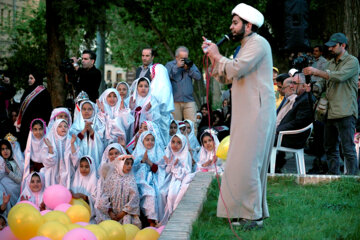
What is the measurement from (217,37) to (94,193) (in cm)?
1029

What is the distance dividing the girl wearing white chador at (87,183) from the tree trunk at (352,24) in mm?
6977

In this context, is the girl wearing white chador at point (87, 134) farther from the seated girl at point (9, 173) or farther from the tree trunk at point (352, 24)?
the tree trunk at point (352, 24)

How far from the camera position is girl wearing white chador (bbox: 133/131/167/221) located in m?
9.16

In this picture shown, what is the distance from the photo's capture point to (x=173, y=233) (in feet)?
18.1

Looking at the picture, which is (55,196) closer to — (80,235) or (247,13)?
(80,235)

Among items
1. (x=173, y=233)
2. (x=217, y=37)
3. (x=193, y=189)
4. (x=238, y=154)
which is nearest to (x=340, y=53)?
(x=193, y=189)

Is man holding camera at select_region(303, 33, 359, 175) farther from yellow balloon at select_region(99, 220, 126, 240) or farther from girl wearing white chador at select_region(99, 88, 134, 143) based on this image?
girl wearing white chador at select_region(99, 88, 134, 143)

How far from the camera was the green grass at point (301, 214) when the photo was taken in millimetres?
5703

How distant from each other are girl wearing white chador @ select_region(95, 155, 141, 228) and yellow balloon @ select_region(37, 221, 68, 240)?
1775 millimetres

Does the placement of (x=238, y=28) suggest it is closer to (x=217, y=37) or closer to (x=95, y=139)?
(x=95, y=139)

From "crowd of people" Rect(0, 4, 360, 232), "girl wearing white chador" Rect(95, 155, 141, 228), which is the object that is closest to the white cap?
"crowd of people" Rect(0, 4, 360, 232)

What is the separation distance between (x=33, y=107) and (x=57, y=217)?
3.97m

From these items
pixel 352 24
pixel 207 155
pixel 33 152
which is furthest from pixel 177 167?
pixel 352 24

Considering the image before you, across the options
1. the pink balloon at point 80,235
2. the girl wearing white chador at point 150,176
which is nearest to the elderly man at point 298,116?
the girl wearing white chador at point 150,176
